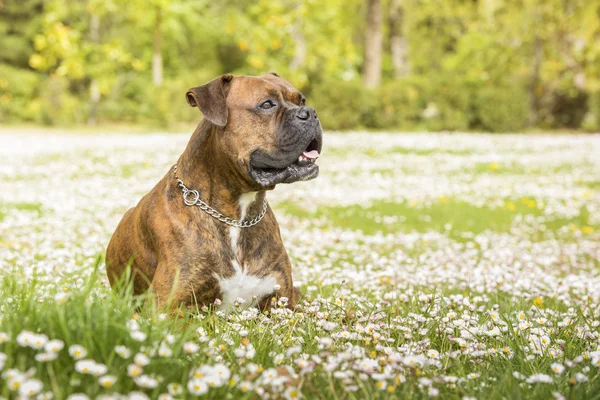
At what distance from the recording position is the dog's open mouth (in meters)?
4.24

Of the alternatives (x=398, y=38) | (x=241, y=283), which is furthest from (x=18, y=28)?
(x=241, y=283)

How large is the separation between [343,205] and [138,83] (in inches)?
1255

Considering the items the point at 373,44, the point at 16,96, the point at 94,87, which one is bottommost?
the point at 16,96

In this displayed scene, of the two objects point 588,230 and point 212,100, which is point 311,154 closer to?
point 212,100

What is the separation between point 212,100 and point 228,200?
684mm

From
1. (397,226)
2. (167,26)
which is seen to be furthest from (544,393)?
(167,26)

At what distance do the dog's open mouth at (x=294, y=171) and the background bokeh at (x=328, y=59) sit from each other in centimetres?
2331

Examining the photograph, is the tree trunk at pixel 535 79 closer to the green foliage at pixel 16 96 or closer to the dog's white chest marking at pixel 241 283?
the green foliage at pixel 16 96

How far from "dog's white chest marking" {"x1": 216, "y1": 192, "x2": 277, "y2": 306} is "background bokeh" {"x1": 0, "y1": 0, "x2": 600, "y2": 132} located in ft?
77.5

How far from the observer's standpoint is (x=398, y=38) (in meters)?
37.0

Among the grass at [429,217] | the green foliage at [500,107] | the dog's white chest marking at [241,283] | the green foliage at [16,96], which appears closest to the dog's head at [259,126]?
the dog's white chest marking at [241,283]

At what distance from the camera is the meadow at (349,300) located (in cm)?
275

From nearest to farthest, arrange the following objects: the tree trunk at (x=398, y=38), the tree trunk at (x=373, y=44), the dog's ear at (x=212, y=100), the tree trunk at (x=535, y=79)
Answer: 1. the dog's ear at (x=212, y=100)
2. the tree trunk at (x=373, y=44)
3. the tree trunk at (x=535, y=79)
4. the tree trunk at (x=398, y=38)

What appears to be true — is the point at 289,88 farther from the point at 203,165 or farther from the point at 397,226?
the point at 397,226
